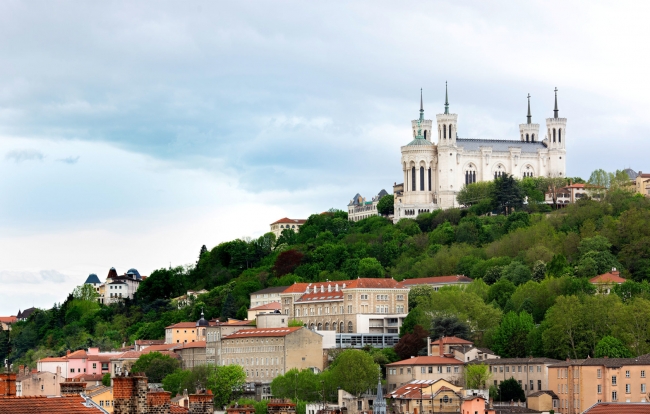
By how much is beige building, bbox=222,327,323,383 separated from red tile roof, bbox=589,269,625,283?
80.9 ft

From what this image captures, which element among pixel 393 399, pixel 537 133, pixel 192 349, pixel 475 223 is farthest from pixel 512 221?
pixel 393 399

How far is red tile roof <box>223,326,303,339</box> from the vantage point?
112125mm

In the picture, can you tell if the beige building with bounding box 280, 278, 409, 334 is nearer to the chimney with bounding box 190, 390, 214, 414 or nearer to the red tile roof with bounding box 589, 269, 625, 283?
the red tile roof with bounding box 589, 269, 625, 283

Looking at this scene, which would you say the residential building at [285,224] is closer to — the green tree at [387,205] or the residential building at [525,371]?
the green tree at [387,205]

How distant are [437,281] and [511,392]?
41.3 metres

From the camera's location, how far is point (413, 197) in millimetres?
167250

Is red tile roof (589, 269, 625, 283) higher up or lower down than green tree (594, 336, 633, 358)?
higher up

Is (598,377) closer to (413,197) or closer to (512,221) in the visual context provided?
(512,221)

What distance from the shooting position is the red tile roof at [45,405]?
79.4ft

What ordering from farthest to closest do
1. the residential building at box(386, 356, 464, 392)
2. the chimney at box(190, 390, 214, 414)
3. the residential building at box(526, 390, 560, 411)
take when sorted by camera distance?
the residential building at box(386, 356, 464, 392)
the residential building at box(526, 390, 560, 411)
the chimney at box(190, 390, 214, 414)

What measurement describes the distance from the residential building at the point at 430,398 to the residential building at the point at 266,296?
4656cm

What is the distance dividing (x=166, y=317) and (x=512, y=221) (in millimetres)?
37819

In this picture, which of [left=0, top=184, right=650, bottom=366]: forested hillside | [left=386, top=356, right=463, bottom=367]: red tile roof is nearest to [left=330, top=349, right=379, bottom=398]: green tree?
[left=386, top=356, right=463, bottom=367]: red tile roof

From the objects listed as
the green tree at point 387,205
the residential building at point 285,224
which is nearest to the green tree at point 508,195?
the green tree at point 387,205
